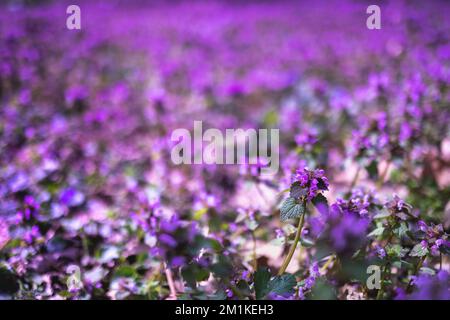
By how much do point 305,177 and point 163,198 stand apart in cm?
151

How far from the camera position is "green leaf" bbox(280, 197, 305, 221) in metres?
1.50

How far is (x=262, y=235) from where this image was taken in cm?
244

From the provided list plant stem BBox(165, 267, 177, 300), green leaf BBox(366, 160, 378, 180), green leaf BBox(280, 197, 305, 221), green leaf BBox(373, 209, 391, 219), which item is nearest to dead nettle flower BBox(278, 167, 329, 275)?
green leaf BBox(280, 197, 305, 221)

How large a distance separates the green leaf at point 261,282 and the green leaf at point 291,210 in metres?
0.28

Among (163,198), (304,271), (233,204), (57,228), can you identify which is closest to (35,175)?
(57,228)

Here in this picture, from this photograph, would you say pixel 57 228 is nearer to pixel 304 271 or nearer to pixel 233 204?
pixel 233 204

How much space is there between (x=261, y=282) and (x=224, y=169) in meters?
1.63

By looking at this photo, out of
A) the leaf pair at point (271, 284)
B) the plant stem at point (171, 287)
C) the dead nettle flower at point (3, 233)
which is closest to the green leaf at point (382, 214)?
the leaf pair at point (271, 284)

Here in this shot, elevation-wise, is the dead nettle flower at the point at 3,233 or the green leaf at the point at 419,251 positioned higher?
the green leaf at the point at 419,251

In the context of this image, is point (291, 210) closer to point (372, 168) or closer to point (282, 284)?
point (282, 284)

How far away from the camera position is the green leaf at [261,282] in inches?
62.7

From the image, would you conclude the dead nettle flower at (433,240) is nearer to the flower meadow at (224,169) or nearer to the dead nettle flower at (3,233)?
the flower meadow at (224,169)

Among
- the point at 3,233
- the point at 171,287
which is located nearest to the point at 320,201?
A: the point at 171,287

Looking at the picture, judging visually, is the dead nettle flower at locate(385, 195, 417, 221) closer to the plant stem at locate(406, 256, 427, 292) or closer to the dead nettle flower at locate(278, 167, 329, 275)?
the plant stem at locate(406, 256, 427, 292)
